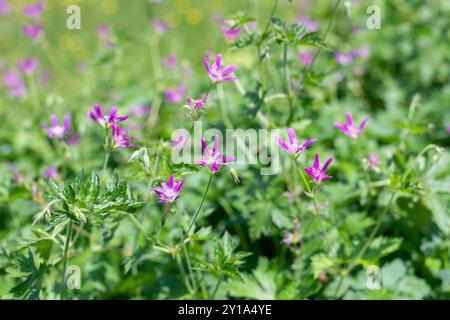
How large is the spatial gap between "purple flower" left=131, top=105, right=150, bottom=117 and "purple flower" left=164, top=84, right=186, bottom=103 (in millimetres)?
238

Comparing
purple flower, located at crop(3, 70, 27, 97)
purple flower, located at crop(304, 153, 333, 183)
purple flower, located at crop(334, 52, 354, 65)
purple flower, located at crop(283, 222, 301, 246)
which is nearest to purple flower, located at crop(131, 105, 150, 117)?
purple flower, located at crop(3, 70, 27, 97)

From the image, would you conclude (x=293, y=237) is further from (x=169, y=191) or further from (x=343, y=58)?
(x=343, y=58)

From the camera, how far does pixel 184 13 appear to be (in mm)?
6027

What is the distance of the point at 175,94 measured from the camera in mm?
3184

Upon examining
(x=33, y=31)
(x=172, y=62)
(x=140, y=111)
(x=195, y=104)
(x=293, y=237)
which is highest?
(x=33, y=31)

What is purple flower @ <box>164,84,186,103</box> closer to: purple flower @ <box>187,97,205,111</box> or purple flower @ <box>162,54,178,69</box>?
purple flower @ <box>162,54,178,69</box>

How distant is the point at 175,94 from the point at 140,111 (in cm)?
36

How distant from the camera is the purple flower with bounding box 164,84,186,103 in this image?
318cm

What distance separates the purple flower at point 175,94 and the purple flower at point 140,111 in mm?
238

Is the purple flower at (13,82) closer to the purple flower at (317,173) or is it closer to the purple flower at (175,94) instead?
the purple flower at (175,94)

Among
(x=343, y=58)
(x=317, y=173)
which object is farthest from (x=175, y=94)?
(x=317, y=173)
